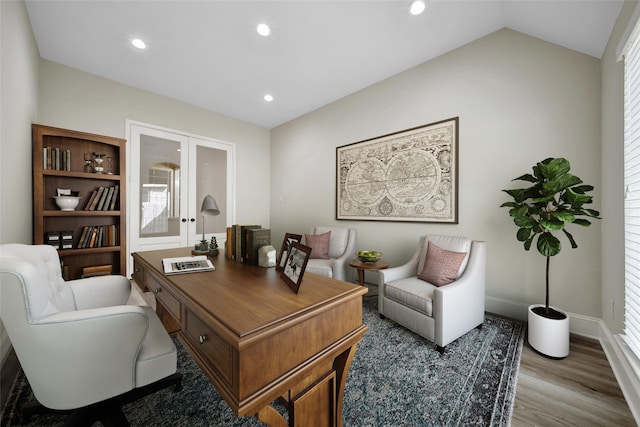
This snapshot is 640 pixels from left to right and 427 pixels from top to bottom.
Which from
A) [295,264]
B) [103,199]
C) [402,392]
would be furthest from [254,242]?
[103,199]

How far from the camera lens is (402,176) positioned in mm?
3191

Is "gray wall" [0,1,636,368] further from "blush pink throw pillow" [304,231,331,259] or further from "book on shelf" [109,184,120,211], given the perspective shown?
"book on shelf" [109,184,120,211]

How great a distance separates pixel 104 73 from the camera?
322 centimetres

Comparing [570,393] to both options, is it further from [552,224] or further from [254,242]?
[254,242]

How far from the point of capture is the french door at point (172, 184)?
361 cm

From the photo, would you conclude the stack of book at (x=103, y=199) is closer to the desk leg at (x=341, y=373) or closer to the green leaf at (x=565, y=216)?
the desk leg at (x=341, y=373)

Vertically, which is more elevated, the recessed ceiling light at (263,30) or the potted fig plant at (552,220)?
Result: the recessed ceiling light at (263,30)

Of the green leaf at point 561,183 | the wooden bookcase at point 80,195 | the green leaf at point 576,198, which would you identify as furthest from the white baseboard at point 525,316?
the wooden bookcase at point 80,195

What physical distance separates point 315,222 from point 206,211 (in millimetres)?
2562

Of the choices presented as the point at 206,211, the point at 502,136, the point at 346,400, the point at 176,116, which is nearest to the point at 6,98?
the point at 206,211

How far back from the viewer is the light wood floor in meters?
1.31

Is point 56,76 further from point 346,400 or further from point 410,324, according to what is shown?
point 410,324

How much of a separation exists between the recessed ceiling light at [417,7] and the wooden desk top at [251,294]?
8.34 ft

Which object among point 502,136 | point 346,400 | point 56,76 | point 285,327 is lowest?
point 346,400
